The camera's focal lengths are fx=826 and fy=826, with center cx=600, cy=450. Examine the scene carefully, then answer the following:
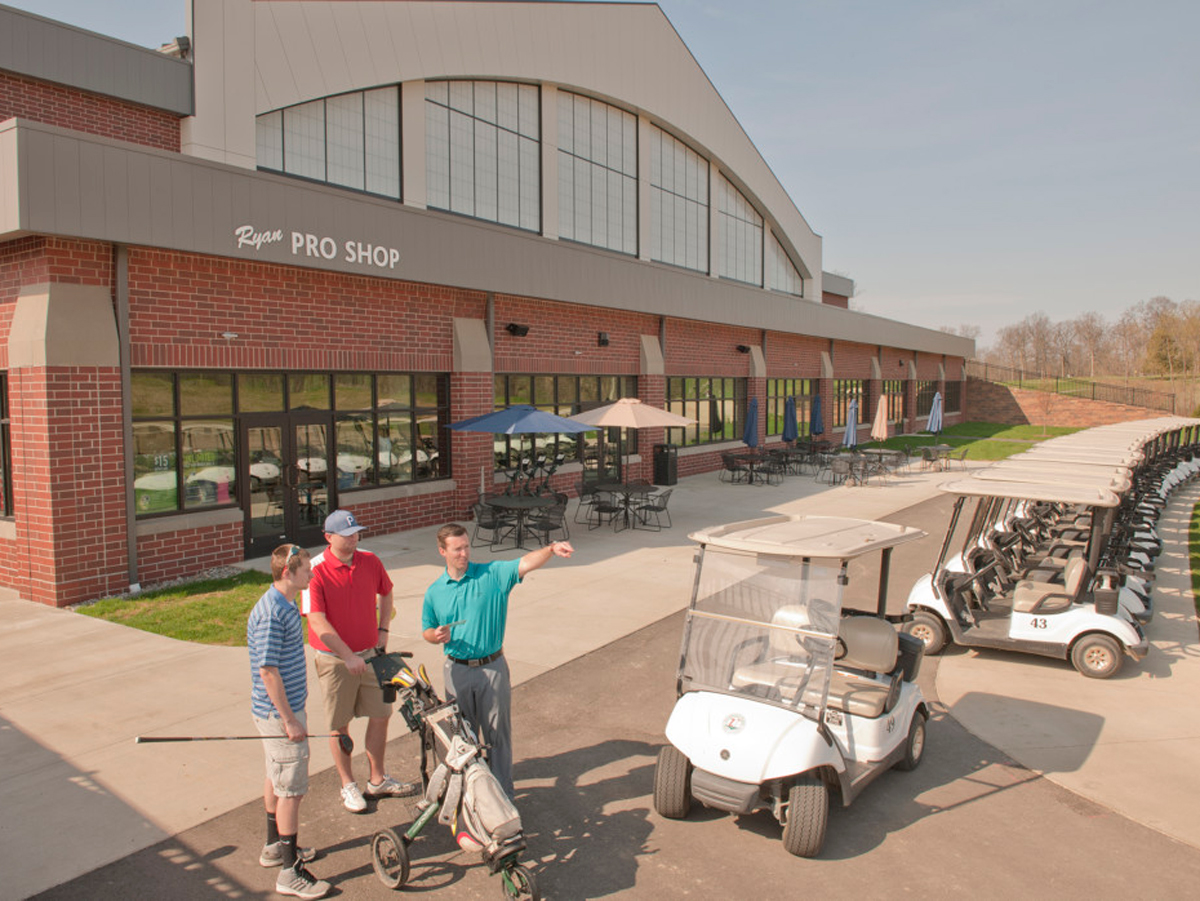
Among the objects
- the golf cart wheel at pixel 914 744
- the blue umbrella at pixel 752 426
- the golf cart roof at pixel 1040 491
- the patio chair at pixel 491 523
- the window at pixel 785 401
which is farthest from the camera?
the window at pixel 785 401

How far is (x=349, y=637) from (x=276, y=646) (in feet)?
2.76

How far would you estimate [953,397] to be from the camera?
5091 cm

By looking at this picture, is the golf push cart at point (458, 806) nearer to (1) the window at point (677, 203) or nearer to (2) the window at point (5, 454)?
(2) the window at point (5, 454)

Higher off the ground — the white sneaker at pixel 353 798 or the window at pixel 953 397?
the window at pixel 953 397

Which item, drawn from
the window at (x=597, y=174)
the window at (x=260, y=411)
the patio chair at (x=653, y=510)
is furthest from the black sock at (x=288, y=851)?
the window at (x=597, y=174)

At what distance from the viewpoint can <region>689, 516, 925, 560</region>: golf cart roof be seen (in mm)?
4902

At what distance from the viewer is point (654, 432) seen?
70.7ft

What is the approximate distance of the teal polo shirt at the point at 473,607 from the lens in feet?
15.4

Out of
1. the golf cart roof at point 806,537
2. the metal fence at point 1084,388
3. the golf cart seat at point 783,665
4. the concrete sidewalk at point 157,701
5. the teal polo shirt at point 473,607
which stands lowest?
the concrete sidewalk at point 157,701

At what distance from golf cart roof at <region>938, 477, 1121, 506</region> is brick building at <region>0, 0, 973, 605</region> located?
9.11m

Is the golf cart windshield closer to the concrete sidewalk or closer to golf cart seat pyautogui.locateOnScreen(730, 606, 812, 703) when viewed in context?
golf cart seat pyautogui.locateOnScreen(730, 606, 812, 703)

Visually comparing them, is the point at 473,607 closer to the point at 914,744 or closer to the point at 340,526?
the point at 340,526

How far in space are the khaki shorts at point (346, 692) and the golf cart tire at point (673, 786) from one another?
171 centimetres

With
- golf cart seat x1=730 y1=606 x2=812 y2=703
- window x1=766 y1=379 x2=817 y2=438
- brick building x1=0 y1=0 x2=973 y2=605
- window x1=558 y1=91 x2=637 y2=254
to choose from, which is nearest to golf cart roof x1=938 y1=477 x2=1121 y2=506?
golf cart seat x1=730 y1=606 x2=812 y2=703
